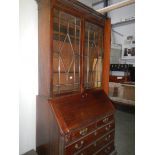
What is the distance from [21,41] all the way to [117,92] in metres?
3.53

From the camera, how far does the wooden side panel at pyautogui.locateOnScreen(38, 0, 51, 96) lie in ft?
5.29

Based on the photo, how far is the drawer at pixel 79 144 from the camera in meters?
1.53

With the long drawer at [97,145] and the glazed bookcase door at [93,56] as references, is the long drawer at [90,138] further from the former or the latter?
the glazed bookcase door at [93,56]

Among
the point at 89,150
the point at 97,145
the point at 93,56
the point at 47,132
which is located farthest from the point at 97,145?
the point at 93,56

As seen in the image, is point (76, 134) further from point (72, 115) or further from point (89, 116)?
point (89, 116)

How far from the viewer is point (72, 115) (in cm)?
166

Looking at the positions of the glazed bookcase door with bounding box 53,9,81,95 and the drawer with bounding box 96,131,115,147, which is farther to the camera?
the drawer with bounding box 96,131,115,147

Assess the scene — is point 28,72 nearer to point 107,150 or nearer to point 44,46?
point 44,46

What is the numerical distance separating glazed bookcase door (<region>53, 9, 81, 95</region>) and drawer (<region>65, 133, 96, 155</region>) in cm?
57

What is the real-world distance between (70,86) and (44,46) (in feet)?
1.89

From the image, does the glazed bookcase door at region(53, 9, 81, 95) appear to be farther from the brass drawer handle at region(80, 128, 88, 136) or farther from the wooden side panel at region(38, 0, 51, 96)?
the brass drawer handle at region(80, 128, 88, 136)

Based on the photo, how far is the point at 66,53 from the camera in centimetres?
185

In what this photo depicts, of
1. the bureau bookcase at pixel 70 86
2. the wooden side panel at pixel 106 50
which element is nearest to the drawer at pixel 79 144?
the bureau bookcase at pixel 70 86

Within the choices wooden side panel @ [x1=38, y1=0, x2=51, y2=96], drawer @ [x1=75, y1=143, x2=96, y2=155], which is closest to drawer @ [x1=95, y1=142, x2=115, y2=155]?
drawer @ [x1=75, y1=143, x2=96, y2=155]
